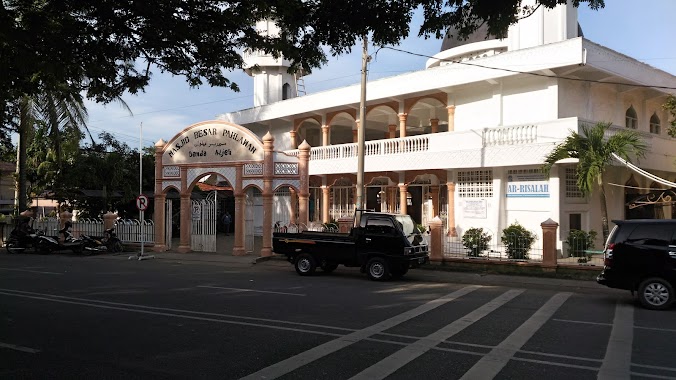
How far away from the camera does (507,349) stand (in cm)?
658

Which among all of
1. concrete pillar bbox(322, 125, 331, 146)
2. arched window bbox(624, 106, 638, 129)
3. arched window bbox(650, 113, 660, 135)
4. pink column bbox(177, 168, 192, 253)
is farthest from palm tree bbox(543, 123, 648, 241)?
pink column bbox(177, 168, 192, 253)

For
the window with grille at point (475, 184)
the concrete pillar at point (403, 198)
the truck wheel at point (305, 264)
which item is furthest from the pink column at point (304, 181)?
the window with grille at point (475, 184)

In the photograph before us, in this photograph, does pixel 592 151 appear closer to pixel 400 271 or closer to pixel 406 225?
pixel 406 225

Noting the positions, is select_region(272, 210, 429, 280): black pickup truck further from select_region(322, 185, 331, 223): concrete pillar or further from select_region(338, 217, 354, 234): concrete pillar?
select_region(322, 185, 331, 223): concrete pillar

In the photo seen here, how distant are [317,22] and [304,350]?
4775mm

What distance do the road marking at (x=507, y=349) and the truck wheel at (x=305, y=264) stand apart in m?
6.54

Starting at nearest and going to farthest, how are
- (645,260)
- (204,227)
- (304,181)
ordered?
(645,260) → (304,181) → (204,227)

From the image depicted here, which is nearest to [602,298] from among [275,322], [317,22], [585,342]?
[585,342]

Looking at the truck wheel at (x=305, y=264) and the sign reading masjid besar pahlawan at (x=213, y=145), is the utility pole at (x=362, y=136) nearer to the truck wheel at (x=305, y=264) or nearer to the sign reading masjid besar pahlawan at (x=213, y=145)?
the truck wheel at (x=305, y=264)

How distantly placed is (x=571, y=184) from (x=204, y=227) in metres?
14.0

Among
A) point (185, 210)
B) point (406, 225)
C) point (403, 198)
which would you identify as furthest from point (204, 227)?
point (406, 225)

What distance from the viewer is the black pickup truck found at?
1354 centimetres

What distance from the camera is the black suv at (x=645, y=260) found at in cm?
974

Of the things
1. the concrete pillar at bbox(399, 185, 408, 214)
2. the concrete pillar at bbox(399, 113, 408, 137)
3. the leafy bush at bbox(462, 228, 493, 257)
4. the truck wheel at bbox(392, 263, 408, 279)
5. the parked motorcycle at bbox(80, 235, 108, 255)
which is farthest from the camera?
the concrete pillar at bbox(399, 185, 408, 214)
